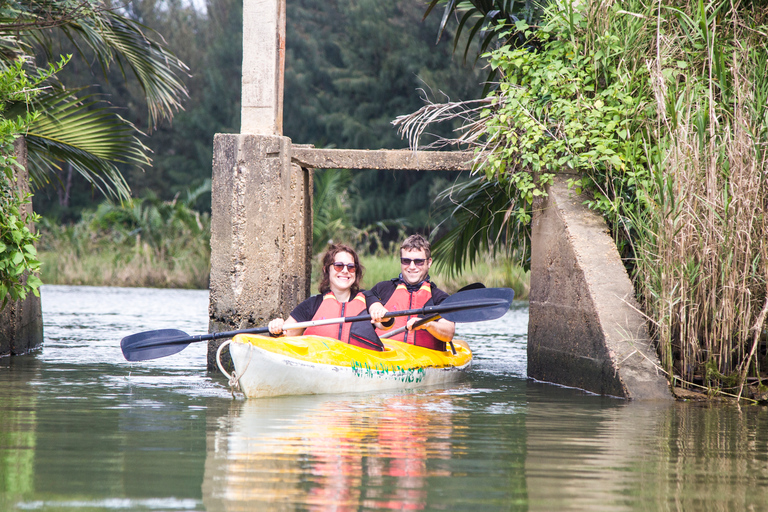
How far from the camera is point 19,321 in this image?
8.70 m

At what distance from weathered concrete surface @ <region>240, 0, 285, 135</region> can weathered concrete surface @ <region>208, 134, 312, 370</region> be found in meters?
0.18

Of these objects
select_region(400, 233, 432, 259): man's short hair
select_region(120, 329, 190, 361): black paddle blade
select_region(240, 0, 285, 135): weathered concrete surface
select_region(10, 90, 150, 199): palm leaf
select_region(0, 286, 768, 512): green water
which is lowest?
select_region(0, 286, 768, 512): green water

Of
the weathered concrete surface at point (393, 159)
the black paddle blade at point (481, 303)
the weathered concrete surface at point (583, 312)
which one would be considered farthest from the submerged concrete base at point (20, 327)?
the weathered concrete surface at point (583, 312)

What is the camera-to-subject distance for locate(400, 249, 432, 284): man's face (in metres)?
7.50

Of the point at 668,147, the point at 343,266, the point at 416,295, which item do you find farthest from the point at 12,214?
the point at 668,147

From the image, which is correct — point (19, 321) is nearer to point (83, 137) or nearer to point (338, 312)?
point (83, 137)

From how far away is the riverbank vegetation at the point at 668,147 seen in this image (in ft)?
19.3

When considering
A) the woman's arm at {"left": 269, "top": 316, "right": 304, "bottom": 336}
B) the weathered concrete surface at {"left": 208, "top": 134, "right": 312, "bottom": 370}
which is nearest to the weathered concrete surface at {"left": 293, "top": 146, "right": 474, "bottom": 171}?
the weathered concrete surface at {"left": 208, "top": 134, "right": 312, "bottom": 370}

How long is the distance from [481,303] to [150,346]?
2691 mm

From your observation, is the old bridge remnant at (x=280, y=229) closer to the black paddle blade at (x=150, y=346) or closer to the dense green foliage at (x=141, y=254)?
the black paddle blade at (x=150, y=346)

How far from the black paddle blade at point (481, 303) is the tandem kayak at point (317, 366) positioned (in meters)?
0.56

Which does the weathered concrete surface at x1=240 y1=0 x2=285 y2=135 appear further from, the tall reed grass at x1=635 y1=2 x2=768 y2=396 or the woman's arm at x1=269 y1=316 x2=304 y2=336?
the tall reed grass at x1=635 y1=2 x2=768 y2=396

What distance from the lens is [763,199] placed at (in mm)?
6012

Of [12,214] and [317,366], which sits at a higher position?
[12,214]
